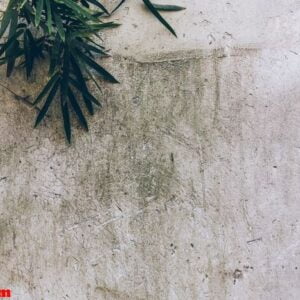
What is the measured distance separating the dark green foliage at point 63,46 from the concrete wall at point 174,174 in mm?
70

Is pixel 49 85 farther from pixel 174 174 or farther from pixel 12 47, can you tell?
pixel 174 174

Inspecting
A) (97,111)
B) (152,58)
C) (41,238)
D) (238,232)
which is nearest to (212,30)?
(152,58)

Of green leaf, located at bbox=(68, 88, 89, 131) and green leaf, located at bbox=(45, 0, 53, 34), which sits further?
green leaf, located at bbox=(68, 88, 89, 131)

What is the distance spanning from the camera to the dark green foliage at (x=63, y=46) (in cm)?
208

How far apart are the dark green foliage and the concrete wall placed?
7 cm

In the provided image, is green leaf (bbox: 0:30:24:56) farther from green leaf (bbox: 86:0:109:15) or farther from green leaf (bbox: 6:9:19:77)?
green leaf (bbox: 86:0:109:15)

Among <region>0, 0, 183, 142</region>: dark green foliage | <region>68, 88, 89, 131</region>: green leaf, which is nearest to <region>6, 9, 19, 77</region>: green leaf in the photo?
<region>0, 0, 183, 142</region>: dark green foliage

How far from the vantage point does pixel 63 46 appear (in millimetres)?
2127

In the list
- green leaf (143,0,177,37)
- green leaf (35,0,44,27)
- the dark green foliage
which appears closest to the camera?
green leaf (35,0,44,27)

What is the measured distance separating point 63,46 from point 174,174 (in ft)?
2.13

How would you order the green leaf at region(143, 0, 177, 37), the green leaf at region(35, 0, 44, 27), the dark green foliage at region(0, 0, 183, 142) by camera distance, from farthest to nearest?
the green leaf at region(143, 0, 177, 37) < the dark green foliage at region(0, 0, 183, 142) < the green leaf at region(35, 0, 44, 27)

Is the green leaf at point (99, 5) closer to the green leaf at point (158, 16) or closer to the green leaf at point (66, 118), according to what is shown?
the green leaf at point (158, 16)

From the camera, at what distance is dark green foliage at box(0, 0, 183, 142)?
2.08 metres

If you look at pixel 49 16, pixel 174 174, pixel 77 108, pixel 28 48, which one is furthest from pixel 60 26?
pixel 174 174
